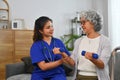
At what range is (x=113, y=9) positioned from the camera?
4938 millimetres

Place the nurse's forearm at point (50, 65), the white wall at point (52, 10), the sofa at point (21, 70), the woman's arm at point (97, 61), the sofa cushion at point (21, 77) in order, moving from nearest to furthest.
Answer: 1. the woman's arm at point (97, 61)
2. the nurse's forearm at point (50, 65)
3. the sofa cushion at point (21, 77)
4. the sofa at point (21, 70)
5. the white wall at point (52, 10)

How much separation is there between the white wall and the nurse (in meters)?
2.97

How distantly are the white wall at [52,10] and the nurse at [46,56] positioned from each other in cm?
297

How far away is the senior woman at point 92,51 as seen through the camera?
2.08 metres

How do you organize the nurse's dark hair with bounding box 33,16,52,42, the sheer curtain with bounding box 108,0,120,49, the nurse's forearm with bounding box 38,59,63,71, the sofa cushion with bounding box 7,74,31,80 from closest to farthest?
1. the nurse's forearm with bounding box 38,59,63,71
2. the nurse's dark hair with bounding box 33,16,52,42
3. the sofa cushion with bounding box 7,74,31,80
4. the sheer curtain with bounding box 108,0,120,49

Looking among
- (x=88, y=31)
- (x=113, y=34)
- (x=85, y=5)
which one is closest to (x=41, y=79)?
(x=88, y=31)

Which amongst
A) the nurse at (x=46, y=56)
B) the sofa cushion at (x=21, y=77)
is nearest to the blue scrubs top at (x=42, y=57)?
the nurse at (x=46, y=56)

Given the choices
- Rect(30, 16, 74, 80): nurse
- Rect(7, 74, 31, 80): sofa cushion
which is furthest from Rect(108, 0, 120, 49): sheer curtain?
Rect(30, 16, 74, 80): nurse

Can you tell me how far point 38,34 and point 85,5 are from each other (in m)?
3.50

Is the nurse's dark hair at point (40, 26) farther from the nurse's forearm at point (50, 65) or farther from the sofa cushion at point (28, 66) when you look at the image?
the sofa cushion at point (28, 66)

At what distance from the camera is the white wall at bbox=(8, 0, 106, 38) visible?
17.6 feet

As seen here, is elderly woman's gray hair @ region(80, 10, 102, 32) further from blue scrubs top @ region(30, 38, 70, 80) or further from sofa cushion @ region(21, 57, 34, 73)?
sofa cushion @ region(21, 57, 34, 73)

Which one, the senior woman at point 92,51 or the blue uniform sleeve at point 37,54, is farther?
the blue uniform sleeve at point 37,54

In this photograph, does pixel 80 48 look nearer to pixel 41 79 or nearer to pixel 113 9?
pixel 41 79
